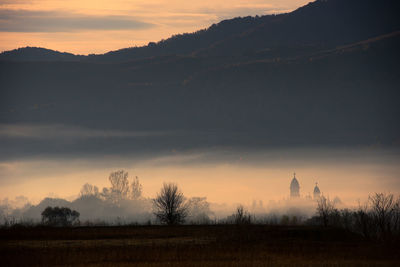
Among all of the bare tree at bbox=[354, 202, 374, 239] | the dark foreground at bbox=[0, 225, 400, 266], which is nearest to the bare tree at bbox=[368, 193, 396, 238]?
the bare tree at bbox=[354, 202, 374, 239]

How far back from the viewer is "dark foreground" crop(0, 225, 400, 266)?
54.8 metres

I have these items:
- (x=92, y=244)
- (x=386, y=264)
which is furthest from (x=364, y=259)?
(x=92, y=244)

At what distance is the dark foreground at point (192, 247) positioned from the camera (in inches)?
2158

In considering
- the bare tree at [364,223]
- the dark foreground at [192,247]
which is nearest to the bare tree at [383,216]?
the bare tree at [364,223]

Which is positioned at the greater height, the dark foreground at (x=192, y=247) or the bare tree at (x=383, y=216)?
the bare tree at (x=383, y=216)

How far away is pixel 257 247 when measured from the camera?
206ft

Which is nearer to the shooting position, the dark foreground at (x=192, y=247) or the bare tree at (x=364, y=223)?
the dark foreground at (x=192, y=247)

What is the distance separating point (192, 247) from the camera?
6094 centimetres

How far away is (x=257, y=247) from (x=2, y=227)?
27.5m

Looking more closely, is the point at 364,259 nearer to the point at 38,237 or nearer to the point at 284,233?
the point at 284,233

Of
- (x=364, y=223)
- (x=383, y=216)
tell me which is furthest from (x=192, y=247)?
(x=383, y=216)

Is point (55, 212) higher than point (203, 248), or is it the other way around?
point (55, 212)

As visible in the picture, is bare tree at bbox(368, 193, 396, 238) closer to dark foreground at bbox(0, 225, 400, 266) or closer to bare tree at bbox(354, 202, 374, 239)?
bare tree at bbox(354, 202, 374, 239)

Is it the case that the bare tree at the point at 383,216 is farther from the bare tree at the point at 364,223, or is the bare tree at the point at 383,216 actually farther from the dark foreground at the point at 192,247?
the dark foreground at the point at 192,247
